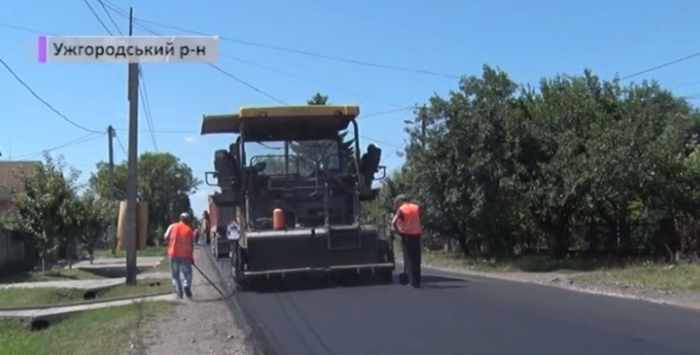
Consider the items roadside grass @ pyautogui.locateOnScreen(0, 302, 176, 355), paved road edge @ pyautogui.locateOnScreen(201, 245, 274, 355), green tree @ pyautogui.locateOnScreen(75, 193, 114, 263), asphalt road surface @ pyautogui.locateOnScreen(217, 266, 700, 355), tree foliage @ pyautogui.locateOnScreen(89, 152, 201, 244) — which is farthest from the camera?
tree foliage @ pyautogui.locateOnScreen(89, 152, 201, 244)

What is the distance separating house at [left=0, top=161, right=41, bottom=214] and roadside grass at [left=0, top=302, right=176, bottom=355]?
22037mm

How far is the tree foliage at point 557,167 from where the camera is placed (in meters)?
27.6

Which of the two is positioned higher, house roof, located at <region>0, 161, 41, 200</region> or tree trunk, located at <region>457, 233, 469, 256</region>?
house roof, located at <region>0, 161, 41, 200</region>

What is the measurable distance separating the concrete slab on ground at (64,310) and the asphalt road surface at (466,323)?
8.38 ft

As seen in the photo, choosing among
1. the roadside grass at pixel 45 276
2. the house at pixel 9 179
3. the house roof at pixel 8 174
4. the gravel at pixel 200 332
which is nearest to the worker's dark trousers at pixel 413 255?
the gravel at pixel 200 332

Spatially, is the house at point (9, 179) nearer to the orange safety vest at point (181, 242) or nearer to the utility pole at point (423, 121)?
the utility pole at point (423, 121)

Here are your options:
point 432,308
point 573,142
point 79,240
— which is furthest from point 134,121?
point 79,240

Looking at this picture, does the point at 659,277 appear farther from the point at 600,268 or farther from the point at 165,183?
the point at 165,183

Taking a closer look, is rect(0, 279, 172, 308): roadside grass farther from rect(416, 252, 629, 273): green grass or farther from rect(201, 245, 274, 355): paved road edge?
rect(416, 252, 629, 273): green grass

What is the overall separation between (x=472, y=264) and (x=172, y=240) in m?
16.0

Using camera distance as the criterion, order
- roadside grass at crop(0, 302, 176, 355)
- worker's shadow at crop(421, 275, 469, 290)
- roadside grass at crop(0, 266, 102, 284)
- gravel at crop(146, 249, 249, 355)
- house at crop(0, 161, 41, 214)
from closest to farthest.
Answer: gravel at crop(146, 249, 249, 355)
roadside grass at crop(0, 302, 176, 355)
worker's shadow at crop(421, 275, 469, 290)
roadside grass at crop(0, 266, 102, 284)
house at crop(0, 161, 41, 214)

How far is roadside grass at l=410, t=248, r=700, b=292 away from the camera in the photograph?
1939 cm

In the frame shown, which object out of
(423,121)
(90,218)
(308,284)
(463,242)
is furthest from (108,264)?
(308,284)

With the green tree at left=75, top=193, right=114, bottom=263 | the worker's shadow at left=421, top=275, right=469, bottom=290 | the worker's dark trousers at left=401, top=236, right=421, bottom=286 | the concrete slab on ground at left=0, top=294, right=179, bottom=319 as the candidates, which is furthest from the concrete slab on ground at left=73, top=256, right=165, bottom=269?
the worker's dark trousers at left=401, top=236, right=421, bottom=286
